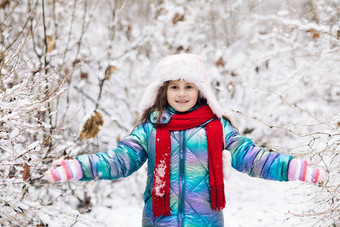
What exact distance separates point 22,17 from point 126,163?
3932 mm

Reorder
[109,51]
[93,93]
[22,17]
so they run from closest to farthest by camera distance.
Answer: [109,51] < [22,17] < [93,93]

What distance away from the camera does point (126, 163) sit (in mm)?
2195

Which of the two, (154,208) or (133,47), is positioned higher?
(133,47)

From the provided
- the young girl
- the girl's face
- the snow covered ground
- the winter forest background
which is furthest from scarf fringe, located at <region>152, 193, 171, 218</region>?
the snow covered ground

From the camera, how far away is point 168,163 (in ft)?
7.07

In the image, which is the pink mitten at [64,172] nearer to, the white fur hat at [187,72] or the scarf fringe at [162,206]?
the scarf fringe at [162,206]

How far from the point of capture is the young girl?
2085 millimetres

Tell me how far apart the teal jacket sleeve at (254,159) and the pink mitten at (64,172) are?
930mm

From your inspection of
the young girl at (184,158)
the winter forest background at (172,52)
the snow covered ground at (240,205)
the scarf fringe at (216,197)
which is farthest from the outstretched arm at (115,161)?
the snow covered ground at (240,205)

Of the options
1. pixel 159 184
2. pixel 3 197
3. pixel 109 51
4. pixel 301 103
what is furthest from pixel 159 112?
pixel 301 103

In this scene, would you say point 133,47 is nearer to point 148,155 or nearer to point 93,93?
point 93,93

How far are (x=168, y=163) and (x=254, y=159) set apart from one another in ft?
1.67

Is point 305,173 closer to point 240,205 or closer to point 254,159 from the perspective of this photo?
point 254,159

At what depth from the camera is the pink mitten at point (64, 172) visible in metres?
1.91
